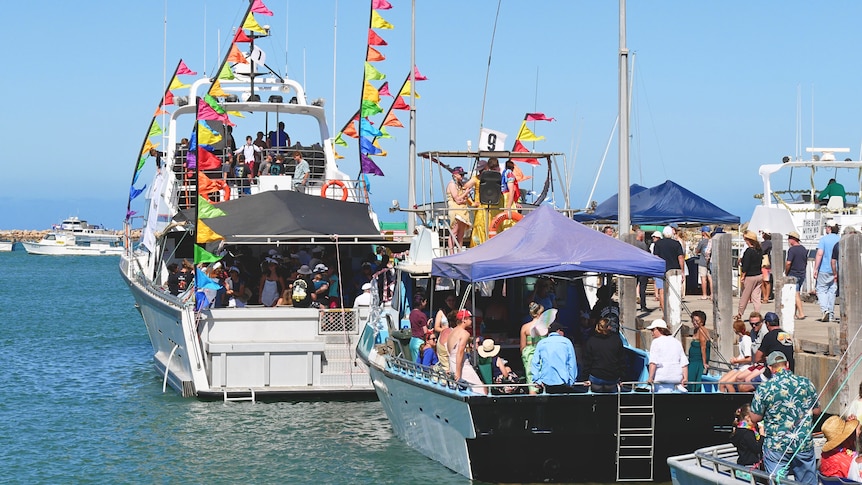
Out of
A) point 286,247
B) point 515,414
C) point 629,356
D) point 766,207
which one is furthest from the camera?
point 766,207

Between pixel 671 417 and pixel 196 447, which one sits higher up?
pixel 671 417

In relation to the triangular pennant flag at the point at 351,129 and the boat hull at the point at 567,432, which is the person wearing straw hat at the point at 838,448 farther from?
the triangular pennant flag at the point at 351,129

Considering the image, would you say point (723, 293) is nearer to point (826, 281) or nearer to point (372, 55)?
point (826, 281)

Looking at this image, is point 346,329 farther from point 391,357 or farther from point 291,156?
point 291,156

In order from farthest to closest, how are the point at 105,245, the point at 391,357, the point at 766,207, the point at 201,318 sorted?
the point at 105,245
the point at 766,207
the point at 201,318
the point at 391,357

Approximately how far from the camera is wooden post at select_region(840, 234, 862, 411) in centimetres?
1343

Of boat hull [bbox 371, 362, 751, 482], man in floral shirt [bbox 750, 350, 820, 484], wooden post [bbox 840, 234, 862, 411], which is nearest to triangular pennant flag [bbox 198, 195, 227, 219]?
boat hull [bbox 371, 362, 751, 482]

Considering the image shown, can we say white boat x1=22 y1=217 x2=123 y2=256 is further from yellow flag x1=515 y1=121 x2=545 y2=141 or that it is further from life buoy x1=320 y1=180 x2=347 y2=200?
yellow flag x1=515 y1=121 x2=545 y2=141

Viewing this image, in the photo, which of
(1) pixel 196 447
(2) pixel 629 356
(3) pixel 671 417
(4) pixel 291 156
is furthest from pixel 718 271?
(4) pixel 291 156

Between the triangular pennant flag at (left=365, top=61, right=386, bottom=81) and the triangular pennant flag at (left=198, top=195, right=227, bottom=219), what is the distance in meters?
6.26

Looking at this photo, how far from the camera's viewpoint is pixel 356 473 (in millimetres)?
15062

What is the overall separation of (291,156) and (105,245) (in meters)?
127

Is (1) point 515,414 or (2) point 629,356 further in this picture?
(2) point 629,356

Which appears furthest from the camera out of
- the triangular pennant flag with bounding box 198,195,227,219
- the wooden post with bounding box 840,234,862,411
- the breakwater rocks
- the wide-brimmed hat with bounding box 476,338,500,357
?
the breakwater rocks
